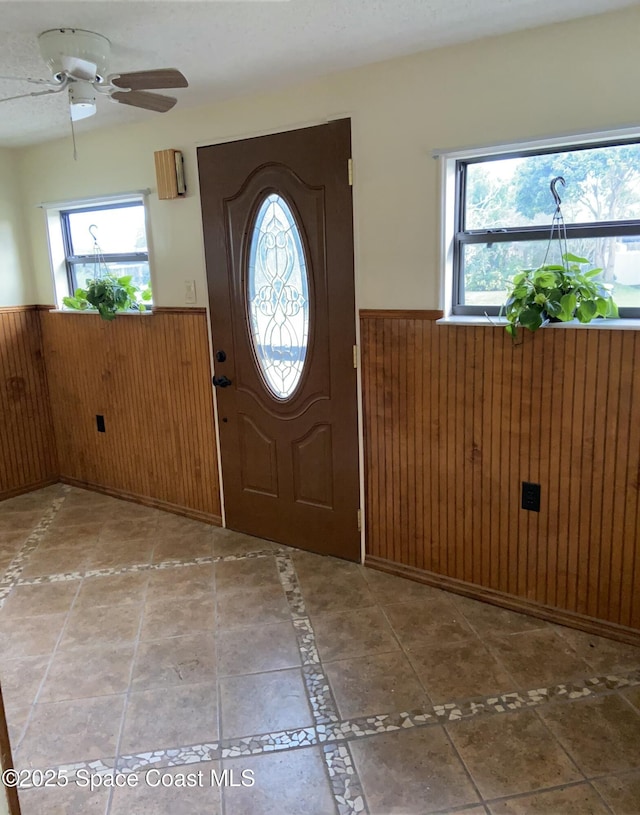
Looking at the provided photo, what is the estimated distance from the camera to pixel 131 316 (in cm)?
367

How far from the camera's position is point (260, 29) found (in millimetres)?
2131

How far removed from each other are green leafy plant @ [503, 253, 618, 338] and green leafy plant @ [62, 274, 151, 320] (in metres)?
2.32

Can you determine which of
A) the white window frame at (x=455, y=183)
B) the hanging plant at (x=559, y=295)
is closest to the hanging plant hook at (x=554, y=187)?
the hanging plant at (x=559, y=295)

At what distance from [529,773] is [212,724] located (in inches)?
40.0

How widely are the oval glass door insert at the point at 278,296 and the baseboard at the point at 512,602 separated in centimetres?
103

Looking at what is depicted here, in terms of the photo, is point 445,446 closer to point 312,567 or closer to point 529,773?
point 312,567

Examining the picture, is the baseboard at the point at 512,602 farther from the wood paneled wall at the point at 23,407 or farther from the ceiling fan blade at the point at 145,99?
the wood paneled wall at the point at 23,407

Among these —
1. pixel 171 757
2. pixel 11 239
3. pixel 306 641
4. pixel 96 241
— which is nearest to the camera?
pixel 171 757

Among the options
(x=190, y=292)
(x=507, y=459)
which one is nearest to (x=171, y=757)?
(x=507, y=459)

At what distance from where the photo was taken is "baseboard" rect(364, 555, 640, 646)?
7.82 ft

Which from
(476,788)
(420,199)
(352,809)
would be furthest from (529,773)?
(420,199)

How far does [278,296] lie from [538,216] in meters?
1.28

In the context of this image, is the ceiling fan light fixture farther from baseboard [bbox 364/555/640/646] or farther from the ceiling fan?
baseboard [bbox 364/555/640/646]

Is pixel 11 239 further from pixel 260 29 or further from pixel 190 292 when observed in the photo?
pixel 260 29
